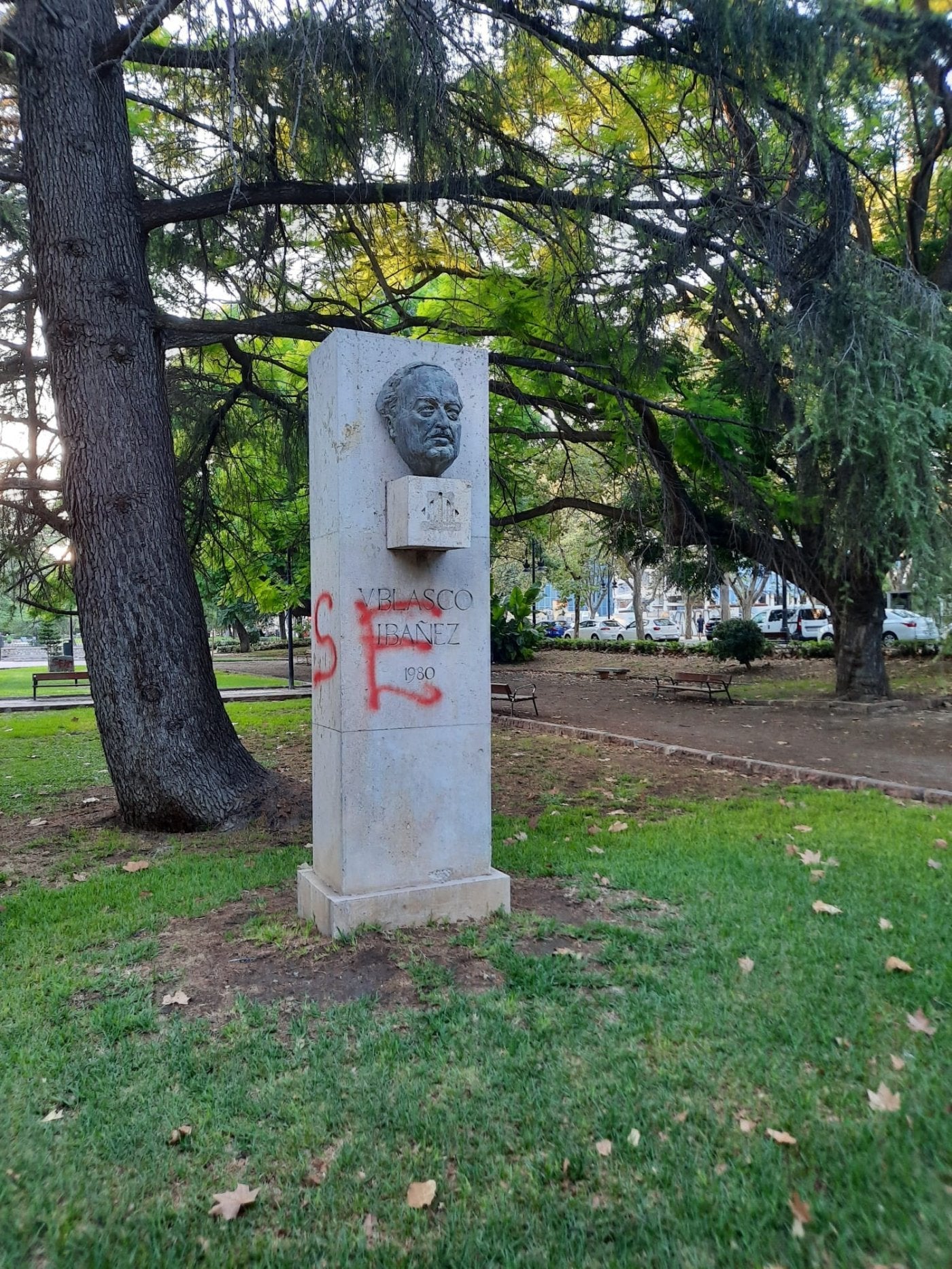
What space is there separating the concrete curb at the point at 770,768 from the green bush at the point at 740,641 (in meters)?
9.75

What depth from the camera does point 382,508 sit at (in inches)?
177

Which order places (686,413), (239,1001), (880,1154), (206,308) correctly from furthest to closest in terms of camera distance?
(206,308)
(686,413)
(239,1001)
(880,1154)

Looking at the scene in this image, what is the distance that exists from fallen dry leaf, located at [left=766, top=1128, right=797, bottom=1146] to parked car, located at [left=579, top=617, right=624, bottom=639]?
43.9 meters

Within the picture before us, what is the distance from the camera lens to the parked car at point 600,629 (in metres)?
47.7

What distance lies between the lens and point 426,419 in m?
4.37

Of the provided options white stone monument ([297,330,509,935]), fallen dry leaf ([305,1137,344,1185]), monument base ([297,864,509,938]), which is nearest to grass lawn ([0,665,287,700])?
monument base ([297,864,509,938])

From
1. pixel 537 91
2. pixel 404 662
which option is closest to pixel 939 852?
pixel 404 662

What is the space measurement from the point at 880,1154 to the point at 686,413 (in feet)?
22.2

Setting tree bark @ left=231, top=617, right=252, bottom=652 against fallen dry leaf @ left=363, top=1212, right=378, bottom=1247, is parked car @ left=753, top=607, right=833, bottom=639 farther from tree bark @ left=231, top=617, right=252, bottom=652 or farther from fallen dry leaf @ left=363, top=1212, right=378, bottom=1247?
fallen dry leaf @ left=363, top=1212, right=378, bottom=1247

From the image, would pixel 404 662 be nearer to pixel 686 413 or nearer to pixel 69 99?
pixel 686 413

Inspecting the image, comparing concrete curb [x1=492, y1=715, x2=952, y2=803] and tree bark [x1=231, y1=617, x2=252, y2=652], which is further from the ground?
tree bark [x1=231, y1=617, x2=252, y2=652]

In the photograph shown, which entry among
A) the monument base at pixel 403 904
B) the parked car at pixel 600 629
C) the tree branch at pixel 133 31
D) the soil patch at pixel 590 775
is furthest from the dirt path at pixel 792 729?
the parked car at pixel 600 629

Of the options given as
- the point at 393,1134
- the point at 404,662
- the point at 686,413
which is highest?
the point at 686,413

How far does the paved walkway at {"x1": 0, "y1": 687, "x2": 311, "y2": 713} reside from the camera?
16.4 meters
